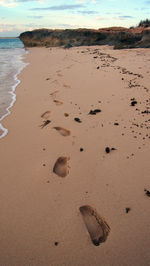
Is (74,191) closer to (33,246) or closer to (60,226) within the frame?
(60,226)

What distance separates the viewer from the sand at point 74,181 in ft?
5.59

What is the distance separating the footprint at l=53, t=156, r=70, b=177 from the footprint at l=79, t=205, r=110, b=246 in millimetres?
642

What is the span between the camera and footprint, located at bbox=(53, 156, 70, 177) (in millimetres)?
2602

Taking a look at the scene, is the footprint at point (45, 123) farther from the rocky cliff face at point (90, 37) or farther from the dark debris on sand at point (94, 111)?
the rocky cliff face at point (90, 37)

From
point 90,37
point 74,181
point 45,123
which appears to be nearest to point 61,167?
point 74,181

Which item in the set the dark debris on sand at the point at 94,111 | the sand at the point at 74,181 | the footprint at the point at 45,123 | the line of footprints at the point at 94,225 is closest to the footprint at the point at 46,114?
the sand at the point at 74,181

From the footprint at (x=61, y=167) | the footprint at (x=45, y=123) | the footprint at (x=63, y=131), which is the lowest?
the footprint at (x=61, y=167)

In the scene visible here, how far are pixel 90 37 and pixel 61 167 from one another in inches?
1176

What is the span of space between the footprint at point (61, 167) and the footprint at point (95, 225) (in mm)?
642

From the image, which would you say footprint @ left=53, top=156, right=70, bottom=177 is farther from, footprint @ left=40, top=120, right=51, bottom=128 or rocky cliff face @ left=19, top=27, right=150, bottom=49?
rocky cliff face @ left=19, top=27, right=150, bottom=49

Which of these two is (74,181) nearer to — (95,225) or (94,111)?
(95,225)

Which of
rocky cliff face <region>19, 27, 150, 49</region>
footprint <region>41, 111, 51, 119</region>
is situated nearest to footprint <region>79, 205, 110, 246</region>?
footprint <region>41, 111, 51, 119</region>

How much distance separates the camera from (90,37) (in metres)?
28.3

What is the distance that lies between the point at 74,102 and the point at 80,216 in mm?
3404
